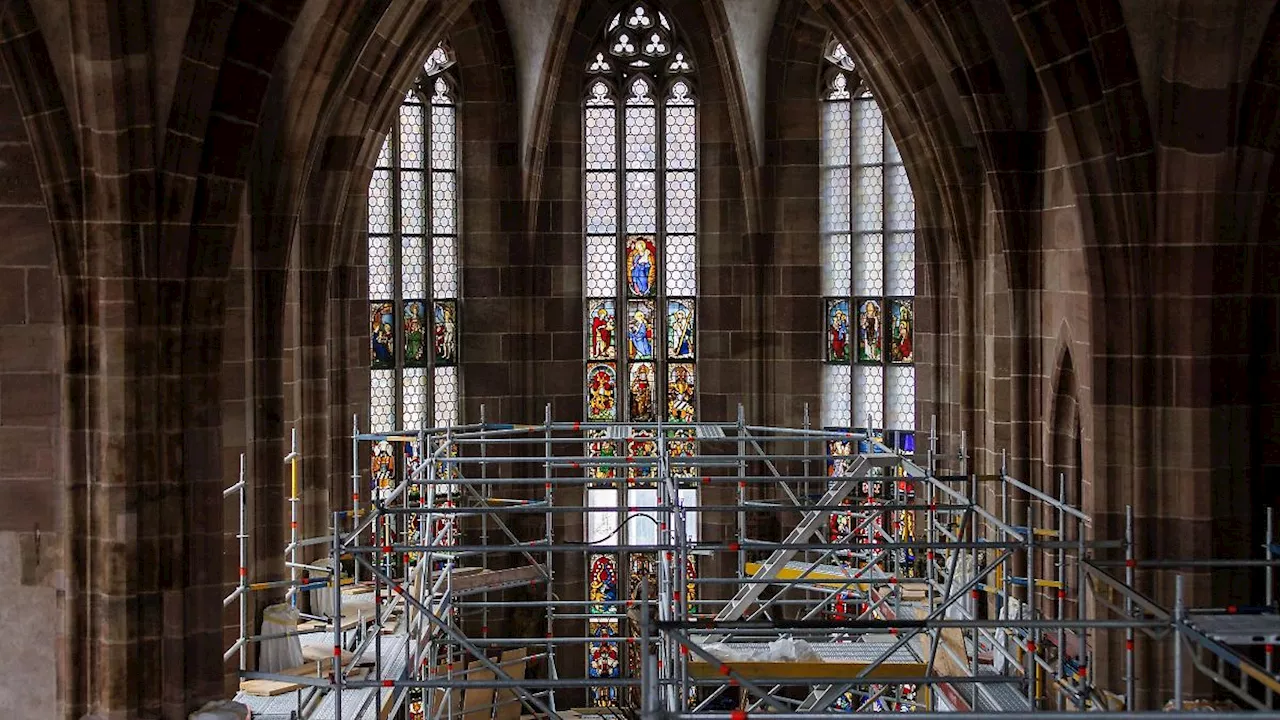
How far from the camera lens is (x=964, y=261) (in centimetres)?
1867

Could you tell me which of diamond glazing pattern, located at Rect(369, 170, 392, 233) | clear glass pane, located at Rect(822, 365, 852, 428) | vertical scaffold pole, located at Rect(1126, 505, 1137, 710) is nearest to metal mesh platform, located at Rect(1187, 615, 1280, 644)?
vertical scaffold pole, located at Rect(1126, 505, 1137, 710)

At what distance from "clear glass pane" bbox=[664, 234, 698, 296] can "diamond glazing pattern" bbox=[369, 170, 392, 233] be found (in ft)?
12.6

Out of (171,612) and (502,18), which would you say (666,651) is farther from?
(502,18)

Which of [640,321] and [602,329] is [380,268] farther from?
[640,321]

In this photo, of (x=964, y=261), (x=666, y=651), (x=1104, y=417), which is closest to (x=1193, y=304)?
(x=1104, y=417)

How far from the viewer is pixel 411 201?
23.0 meters

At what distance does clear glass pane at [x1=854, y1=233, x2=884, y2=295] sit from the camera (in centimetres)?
2294

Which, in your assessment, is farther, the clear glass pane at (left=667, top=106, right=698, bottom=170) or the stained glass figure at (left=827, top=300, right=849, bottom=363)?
the clear glass pane at (left=667, top=106, right=698, bottom=170)

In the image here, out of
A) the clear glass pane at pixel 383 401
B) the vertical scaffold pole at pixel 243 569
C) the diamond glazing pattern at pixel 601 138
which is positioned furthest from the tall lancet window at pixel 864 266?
the vertical scaffold pole at pixel 243 569

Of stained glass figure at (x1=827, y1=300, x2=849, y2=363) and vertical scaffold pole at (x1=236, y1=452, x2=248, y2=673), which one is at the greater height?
stained glass figure at (x1=827, y1=300, x2=849, y2=363)

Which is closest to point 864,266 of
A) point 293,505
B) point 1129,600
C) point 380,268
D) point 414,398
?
point 414,398

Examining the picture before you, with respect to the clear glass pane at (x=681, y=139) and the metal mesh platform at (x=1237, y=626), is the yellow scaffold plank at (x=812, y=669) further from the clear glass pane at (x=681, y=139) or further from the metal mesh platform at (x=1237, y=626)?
the clear glass pane at (x=681, y=139)

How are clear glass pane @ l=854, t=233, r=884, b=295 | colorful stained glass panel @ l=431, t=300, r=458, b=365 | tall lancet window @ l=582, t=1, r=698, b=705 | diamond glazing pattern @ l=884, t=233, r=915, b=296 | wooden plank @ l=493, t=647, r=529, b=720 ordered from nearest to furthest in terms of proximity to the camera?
wooden plank @ l=493, t=647, r=529, b=720 → diamond glazing pattern @ l=884, t=233, r=915, b=296 → clear glass pane @ l=854, t=233, r=884, b=295 → colorful stained glass panel @ l=431, t=300, r=458, b=365 → tall lancet window @ l=582, t=1, r=698, b=705

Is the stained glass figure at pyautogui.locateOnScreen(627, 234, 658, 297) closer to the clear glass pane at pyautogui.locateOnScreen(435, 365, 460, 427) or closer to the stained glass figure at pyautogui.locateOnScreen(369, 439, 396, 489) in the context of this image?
the clear glass pane at pyautogui.locateOnScreen(435, 365, 460, 427)
